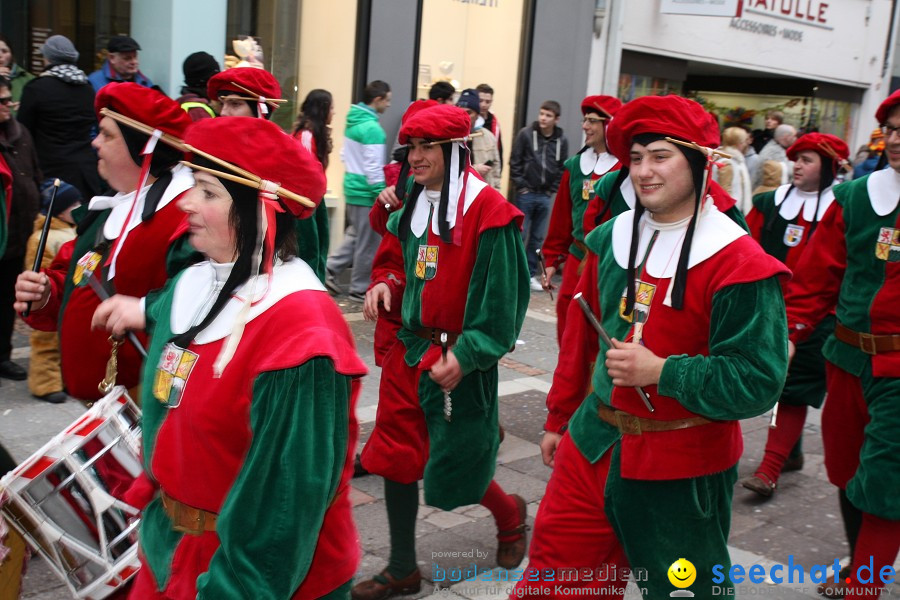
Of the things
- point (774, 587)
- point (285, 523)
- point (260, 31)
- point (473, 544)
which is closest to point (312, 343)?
point (285, 523)

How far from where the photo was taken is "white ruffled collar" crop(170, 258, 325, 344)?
229cm

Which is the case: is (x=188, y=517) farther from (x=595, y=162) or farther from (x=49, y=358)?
(x=595, y=162)

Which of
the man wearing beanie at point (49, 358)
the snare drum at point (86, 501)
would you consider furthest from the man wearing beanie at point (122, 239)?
the man wearing beanie at point (49, 358)

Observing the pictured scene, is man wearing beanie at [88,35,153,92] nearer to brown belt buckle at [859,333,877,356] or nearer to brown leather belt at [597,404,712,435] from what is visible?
brown belt buckle at [859,333,877,356]

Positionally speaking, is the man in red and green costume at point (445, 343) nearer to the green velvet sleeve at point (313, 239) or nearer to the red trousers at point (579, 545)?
the green velvet sleeve at point (313, 239)

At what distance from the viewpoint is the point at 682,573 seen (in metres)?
3.05

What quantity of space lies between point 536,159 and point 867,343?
750 cm

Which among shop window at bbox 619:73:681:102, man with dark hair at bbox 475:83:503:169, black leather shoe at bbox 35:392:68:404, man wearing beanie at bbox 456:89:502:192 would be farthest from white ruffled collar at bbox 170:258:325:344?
shop window at bbox 619:73:681:102

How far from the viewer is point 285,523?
2.10 metres

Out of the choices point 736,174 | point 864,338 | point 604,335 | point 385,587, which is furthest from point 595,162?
point 736,174

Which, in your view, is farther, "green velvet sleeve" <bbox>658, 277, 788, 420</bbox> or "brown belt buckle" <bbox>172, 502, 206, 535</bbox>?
"green velvet sleeve" <bbox>658, 277, 788, 420</bbox>

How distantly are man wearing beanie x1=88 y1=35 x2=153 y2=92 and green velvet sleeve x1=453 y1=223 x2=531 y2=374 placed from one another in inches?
192

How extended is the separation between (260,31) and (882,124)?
715cm

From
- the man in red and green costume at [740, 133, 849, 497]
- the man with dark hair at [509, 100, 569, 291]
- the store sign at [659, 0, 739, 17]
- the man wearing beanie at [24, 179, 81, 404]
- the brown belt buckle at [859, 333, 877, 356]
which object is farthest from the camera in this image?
the store sign at [659, 0, 739, 17]
